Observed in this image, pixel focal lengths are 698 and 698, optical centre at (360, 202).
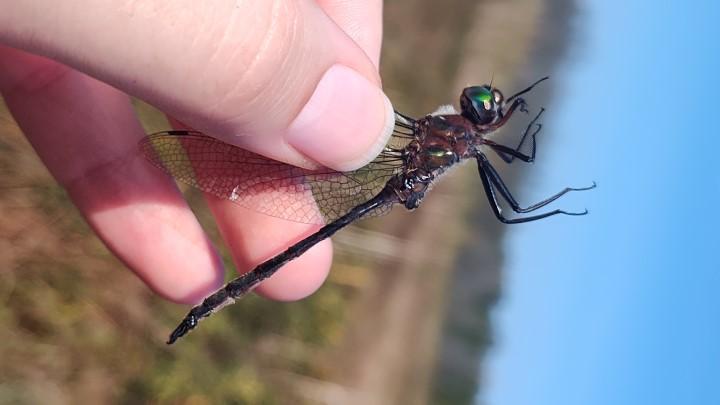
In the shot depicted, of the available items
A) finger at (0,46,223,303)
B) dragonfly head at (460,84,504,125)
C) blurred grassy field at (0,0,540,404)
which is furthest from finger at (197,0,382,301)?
blurred grassy field at (0,0,540,404)

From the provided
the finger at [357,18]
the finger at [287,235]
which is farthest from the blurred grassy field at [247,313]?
the finger at [357,18]

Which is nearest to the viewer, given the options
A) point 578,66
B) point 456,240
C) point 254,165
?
point 254,165

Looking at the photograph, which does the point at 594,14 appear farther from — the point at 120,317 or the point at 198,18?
the point at 198,18

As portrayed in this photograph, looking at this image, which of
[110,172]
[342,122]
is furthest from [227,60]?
[110,172]

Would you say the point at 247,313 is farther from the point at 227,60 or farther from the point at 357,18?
the point at 227,60

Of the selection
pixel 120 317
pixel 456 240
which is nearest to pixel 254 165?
pixel 120 317

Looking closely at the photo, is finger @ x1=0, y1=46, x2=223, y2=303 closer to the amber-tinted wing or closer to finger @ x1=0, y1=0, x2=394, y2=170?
the amber-tinted wing
